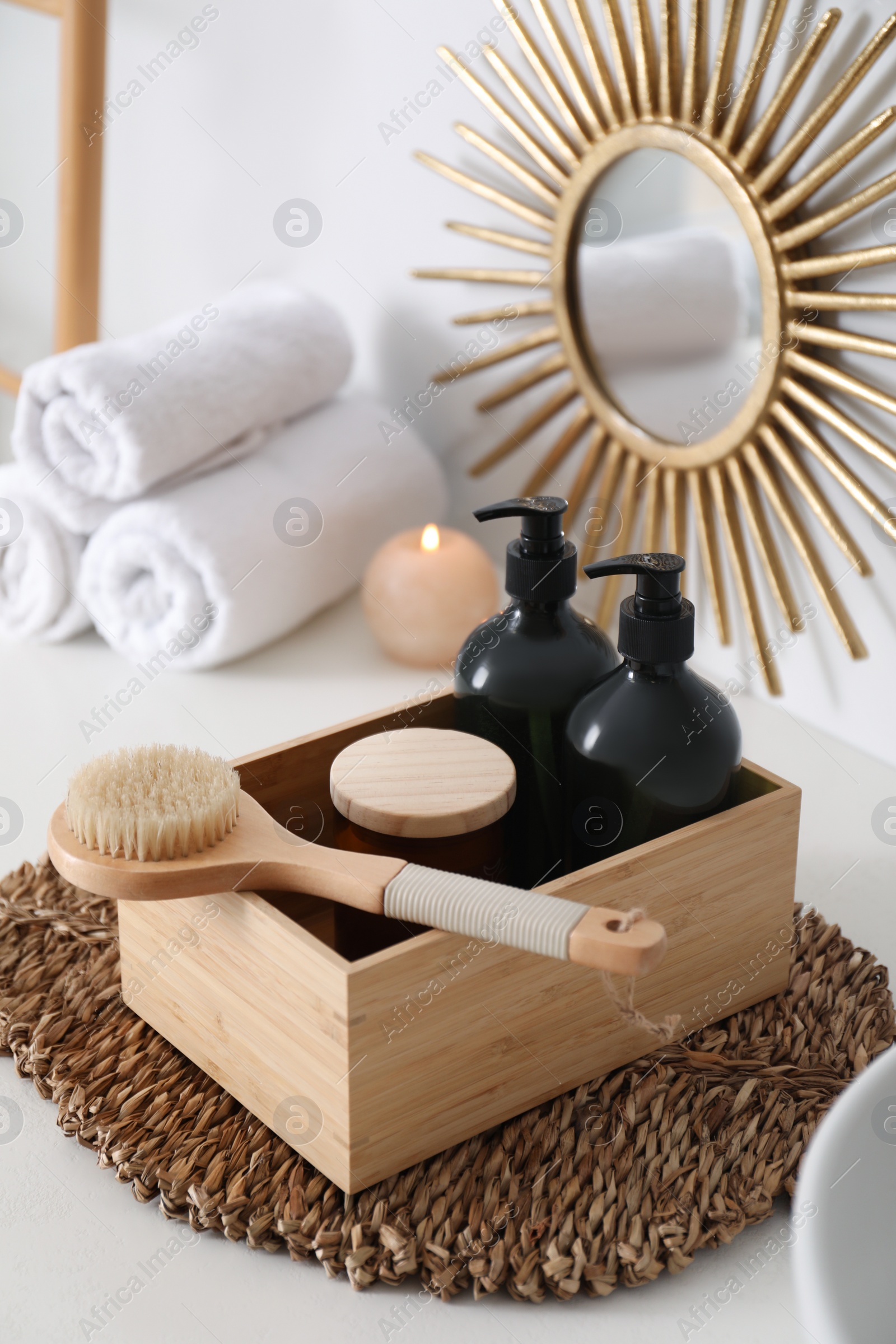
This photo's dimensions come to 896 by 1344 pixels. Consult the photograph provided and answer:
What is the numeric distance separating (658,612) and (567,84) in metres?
0.53

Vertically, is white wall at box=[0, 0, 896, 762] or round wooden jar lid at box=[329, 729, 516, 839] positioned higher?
white wall at box=[0, 0, 896, 762]

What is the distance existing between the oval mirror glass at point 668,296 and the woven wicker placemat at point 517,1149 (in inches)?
15.9

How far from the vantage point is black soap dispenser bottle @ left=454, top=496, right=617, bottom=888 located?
62cm

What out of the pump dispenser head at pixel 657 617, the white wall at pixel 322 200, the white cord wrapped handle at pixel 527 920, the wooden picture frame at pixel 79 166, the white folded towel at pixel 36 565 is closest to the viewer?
the white cord wrapped handle at pixel 527 920

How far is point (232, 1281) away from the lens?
1.63 feet

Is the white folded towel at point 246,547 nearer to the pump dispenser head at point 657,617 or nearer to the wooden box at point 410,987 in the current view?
the wooden box at point 410,987

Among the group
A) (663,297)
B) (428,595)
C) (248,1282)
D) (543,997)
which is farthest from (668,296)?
(248,1282)

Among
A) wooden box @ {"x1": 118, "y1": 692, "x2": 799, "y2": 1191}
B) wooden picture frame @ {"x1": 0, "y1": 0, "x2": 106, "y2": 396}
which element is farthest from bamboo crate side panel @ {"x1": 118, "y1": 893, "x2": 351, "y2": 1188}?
wooden picture frame @ {"x1": 0, "y1": 0, "x2": 106, "y2": 396}

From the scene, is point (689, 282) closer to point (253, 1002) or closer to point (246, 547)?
point (246, 547)

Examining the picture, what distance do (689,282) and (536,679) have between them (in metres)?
0.37

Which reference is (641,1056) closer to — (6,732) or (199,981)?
(199,981)

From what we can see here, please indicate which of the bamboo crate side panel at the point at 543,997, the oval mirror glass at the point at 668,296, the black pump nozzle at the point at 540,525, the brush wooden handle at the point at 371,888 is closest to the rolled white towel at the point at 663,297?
the oval mirror glass at the point at 668,296

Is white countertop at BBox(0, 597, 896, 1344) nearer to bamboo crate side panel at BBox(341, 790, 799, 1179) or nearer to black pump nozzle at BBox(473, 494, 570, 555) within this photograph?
bamboo crate side panel at BBox(341, 790, 799, 1179)

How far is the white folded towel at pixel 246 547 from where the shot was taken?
974 mm
